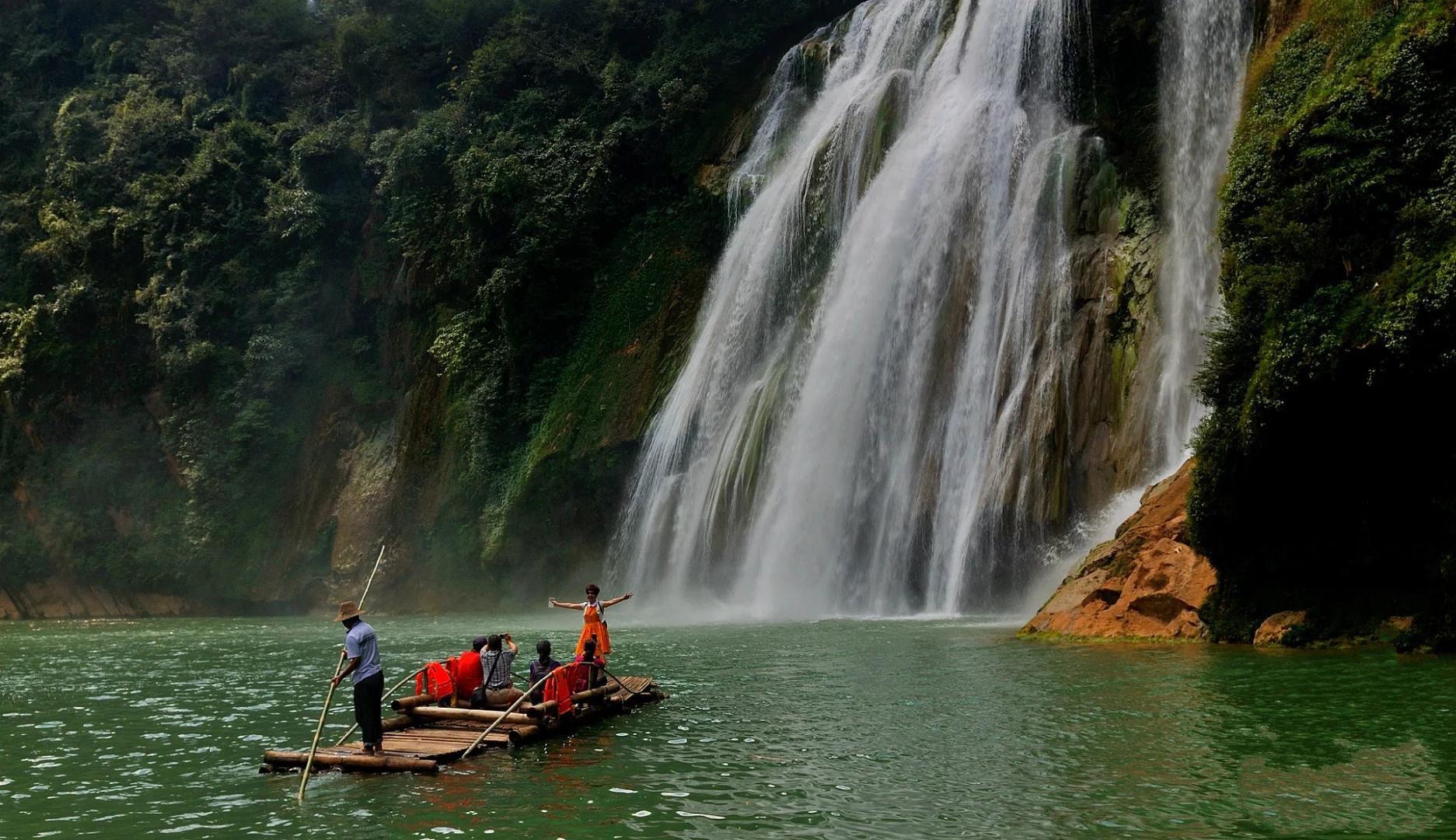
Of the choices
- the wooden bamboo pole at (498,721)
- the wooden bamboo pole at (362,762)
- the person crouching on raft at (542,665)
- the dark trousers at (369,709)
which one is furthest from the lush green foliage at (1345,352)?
the dark trousers at (369,709)

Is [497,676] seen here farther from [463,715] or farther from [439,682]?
[463,715]

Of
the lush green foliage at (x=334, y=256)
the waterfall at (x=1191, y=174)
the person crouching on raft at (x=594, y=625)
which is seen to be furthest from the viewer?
the lush green foliage at (x=334, y=256)

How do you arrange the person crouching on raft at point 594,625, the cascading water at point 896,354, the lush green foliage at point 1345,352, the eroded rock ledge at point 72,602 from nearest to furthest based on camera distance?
1. the person crouching on raft at point 594,625
2. the lush green foliage at point 1345,352
3. the cascading water at point 896,354
4. the eroded rock ledge at point 72,602

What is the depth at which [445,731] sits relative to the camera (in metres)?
11.8

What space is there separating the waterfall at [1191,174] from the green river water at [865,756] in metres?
6.60

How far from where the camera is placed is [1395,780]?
8453 millimetres

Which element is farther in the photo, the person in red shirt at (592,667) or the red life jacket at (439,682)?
the person in red shirt at (592,667)

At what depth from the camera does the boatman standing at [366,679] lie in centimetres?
1061

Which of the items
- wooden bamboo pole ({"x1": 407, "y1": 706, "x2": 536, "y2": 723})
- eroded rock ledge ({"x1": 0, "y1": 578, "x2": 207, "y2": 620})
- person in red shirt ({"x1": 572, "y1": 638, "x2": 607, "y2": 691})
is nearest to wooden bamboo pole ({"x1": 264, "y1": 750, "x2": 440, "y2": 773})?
wooden bamboo pole ({"x1": 407, "y1": 706, "x2": 536, "y2": 723})

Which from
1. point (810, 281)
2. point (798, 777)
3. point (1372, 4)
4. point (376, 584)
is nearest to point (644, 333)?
point (810, 281)

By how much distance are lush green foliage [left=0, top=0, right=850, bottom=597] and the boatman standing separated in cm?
2219

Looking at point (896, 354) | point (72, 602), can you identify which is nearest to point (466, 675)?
point (896, 354)

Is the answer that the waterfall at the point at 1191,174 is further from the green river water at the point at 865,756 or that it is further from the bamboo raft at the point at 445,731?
the bamboo raft at the point at 445,731

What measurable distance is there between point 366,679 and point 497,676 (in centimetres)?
239
